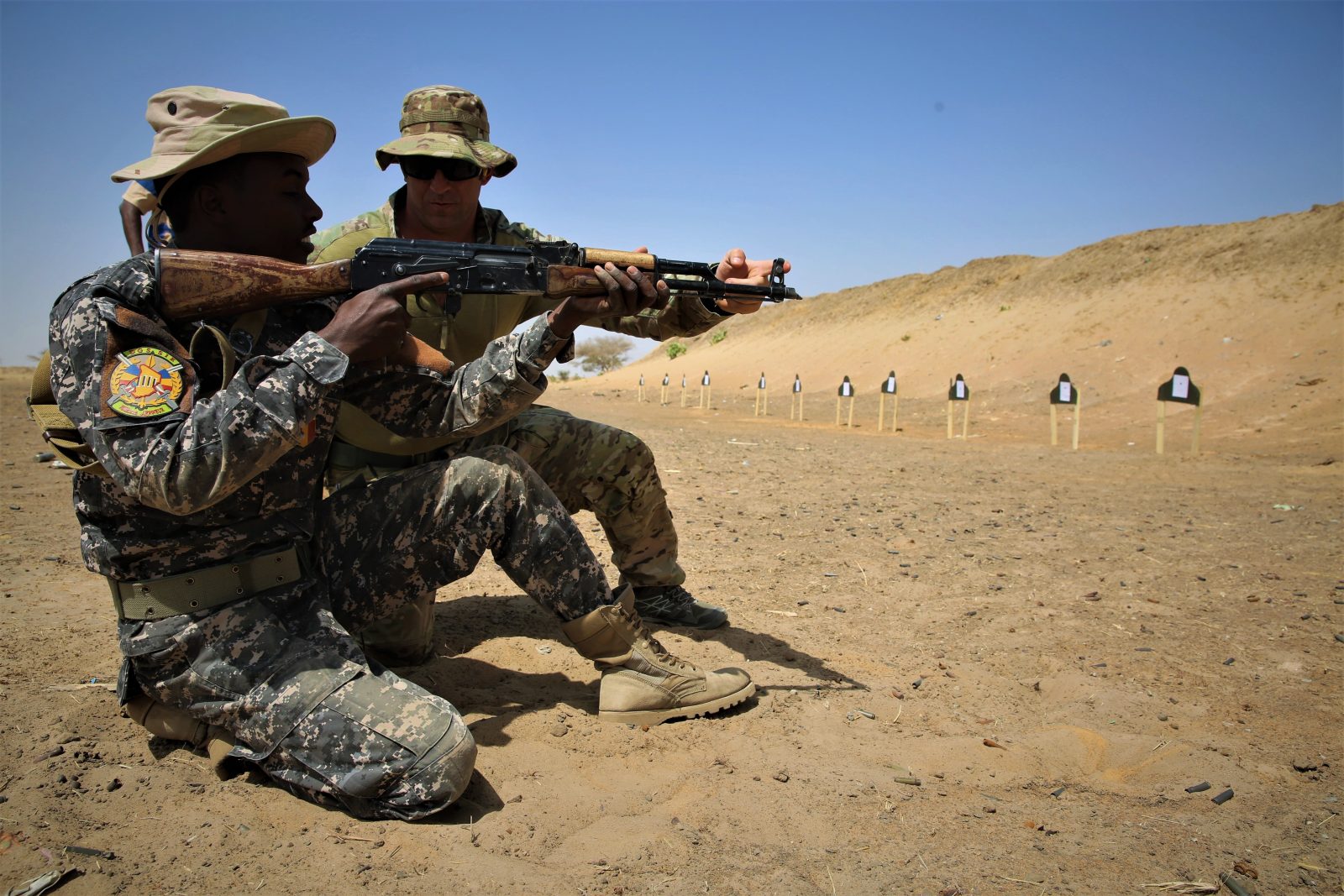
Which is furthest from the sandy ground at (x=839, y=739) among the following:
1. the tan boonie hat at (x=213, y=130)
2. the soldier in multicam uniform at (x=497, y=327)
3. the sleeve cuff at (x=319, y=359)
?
the tan boonie hat at (x=213, y=130)

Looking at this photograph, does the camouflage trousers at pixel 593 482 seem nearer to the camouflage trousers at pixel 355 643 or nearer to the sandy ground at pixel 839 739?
A: the sandy ground at pixel 839 739

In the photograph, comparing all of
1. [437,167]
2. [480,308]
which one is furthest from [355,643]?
[437,167]

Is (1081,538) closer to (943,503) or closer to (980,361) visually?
(943,503)

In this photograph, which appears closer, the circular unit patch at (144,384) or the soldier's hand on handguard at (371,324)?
the circular unit patch at (144,384)

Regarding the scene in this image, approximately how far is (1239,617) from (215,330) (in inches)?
168

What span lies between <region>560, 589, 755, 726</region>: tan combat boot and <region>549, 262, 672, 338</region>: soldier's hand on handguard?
0.95 meters

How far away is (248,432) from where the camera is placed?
7.32 ft

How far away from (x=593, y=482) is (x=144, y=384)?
5.85 ft

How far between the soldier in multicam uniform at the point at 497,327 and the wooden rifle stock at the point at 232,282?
0.80 metres

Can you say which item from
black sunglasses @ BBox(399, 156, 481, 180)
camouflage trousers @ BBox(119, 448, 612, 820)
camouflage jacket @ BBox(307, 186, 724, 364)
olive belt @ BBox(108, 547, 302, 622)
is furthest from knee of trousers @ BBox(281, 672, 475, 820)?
black sunglasses @ BBox(399, 156, 481, 180)

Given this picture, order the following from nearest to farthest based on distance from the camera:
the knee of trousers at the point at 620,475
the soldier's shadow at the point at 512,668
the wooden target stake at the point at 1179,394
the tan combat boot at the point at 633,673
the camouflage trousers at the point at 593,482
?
the tan combat boot at the point at 633,673 → the soldier's shadow at the point at 512,668 → the camouflage trousers at the point at 593,482 → the knee of trousers at the point at 620,475 → the wooden target stake at the point at 1179,394

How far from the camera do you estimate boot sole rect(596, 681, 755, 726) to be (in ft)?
9.48

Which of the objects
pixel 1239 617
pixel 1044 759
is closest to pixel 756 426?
pixel 1239 617

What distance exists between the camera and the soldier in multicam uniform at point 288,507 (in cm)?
225
